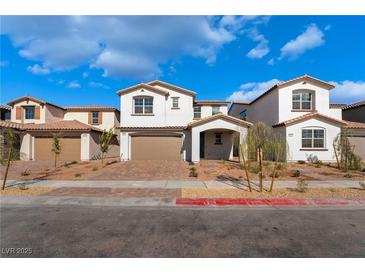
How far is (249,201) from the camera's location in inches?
285

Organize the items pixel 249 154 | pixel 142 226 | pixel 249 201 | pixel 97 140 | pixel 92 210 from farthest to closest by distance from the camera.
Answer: pixel 97 140, pixel 249 154, pixel 249 201, pixel 92 210, pixel 142 226

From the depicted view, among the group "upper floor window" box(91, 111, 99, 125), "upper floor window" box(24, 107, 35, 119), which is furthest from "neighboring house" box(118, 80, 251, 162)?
"upper floor window" box(24, 107, 35, 119)

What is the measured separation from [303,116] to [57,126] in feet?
74.9

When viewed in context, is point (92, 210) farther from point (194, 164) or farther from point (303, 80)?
point (303, 80)

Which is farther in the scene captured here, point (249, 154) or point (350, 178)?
point (350, 178)

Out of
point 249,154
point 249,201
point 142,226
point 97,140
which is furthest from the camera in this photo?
point 97,140

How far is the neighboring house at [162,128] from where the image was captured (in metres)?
19.2

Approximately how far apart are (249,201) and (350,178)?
792 centimetres

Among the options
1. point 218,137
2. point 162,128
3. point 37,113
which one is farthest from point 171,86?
point 37,113

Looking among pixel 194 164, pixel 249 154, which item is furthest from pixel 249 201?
Answer: pixel 194 164

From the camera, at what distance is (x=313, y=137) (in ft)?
58.7

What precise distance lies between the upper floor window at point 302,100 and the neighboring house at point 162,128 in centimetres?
675

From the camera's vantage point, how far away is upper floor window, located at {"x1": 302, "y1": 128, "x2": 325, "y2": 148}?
17891 mm

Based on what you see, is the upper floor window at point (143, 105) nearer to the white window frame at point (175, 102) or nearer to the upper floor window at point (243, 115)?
the white window frame at point (175, 102)
